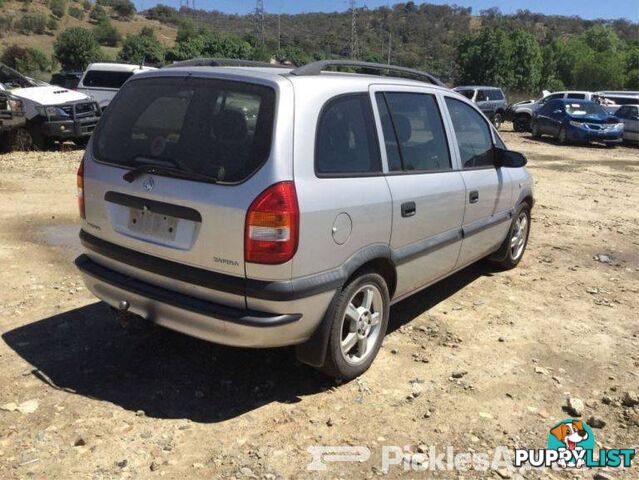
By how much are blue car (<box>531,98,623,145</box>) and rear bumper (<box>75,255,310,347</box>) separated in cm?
1945

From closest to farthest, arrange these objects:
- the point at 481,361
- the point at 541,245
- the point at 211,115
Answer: the point at 211,115, the point at 481,361, the point at 541,245

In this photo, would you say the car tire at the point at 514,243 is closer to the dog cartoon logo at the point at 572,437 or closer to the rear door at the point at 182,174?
the dog cartoon logo at the point at 572,437

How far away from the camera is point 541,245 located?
717 cm

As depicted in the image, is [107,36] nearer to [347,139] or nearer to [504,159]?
[504,159]

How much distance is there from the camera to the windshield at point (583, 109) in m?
20.4

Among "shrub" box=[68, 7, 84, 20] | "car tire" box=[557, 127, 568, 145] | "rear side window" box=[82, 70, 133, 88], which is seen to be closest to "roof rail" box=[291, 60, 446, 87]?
"rear side window" box=[82, 70, 133, 88]

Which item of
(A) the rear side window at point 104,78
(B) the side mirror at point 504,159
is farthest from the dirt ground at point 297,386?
(A) the rear side window at point 104,78

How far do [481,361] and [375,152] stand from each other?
1.62 m

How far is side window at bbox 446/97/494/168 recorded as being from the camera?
15.1 ft

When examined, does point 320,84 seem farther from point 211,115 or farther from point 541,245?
point 541,245

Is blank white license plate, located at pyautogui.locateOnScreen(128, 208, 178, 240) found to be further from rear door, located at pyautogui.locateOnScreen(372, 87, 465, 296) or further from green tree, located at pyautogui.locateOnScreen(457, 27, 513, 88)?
green tree, located at pyautogui.locateOnScreen(457, 27, 513, 88)

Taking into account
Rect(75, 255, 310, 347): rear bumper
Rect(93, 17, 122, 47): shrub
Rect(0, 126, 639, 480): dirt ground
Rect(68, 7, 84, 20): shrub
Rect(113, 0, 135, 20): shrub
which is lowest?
Rect(0, 126, 639, 480): dirt ground

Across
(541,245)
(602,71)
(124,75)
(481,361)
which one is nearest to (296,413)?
(481,361)

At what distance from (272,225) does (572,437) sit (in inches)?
79.4
